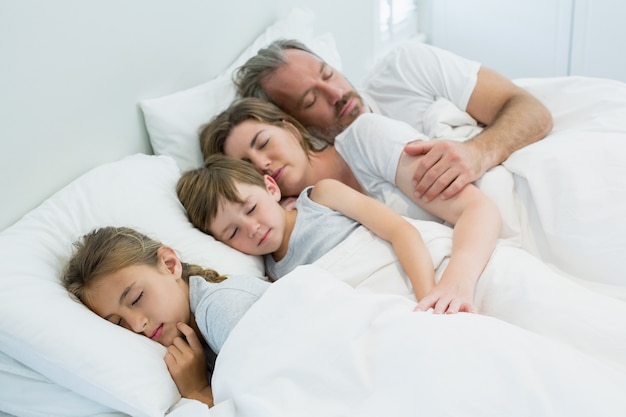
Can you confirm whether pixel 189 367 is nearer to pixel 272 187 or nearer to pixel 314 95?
pixel 272 187

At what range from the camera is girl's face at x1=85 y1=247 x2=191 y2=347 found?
1.08 m

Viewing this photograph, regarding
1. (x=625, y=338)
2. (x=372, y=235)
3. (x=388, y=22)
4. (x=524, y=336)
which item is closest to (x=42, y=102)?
(x=372, y=235)

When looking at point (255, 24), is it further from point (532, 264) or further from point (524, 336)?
point (524, 336)

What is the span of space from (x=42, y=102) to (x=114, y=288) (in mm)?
387

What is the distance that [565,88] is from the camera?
5.72 ft

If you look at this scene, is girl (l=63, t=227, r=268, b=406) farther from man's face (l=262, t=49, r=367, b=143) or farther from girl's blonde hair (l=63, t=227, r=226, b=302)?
man's face (l=262, t=49, r=367, b=143)

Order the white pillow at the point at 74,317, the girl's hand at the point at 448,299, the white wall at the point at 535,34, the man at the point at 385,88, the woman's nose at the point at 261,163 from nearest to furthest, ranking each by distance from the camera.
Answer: the white pillow at the point at 74,317
the girl's hand at the point at 448,299
the woman's nose at the point at 261,163
the man at the point at 385,88
the white wall at the point at 535,34

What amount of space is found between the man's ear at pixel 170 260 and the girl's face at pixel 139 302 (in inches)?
1.8

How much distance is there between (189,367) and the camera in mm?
1042

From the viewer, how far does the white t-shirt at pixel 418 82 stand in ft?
5.90

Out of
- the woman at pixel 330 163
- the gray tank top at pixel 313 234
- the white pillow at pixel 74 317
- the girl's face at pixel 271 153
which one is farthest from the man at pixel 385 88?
the white pillow at pixel 74 317

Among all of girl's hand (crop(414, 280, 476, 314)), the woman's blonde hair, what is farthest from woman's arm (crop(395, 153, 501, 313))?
the woman's blonde hair

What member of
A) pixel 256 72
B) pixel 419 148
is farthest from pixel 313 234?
pixel 256 72

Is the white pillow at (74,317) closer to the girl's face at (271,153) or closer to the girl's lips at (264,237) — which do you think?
the girl's lips at (264,237)
